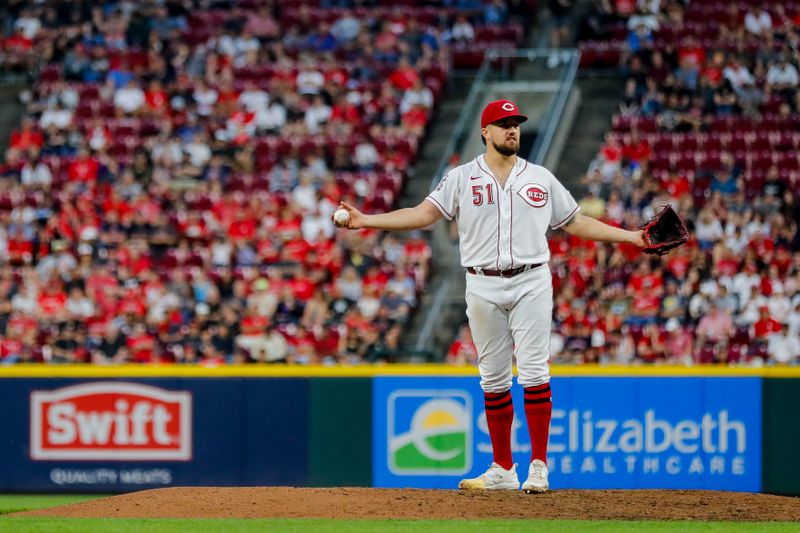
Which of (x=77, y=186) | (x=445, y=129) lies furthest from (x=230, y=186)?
(x=445, y=129)

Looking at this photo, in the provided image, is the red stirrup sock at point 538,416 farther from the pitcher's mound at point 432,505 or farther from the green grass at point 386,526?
the green grass at point 386,526

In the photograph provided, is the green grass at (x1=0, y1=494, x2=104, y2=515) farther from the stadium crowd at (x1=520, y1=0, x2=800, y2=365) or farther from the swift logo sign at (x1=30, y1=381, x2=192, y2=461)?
the stadium crowd at (x1=520, y1=0, x2=800, y2=365)

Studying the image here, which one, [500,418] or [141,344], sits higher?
[141,344]

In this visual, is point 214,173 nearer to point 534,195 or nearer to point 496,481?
point 496,481

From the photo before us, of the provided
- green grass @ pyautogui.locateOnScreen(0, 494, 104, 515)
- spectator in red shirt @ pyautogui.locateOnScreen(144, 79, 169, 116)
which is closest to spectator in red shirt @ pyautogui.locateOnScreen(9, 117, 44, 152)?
spectator in red shirt @ pyautogui.locateOnScreen(144, 79, 169, 116)

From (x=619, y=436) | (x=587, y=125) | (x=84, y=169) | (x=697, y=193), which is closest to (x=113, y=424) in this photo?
(x=619, y=436)

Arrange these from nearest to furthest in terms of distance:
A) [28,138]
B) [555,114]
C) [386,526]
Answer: [386,526]
[555,114]
[28,138]

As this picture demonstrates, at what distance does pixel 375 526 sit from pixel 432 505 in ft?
1.94

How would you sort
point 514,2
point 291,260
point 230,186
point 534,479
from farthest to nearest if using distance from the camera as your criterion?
1. point 514,2
2. point 230,186
3. point 291,260
4. point 534,479

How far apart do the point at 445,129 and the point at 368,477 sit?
347 inches

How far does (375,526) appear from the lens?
695cm

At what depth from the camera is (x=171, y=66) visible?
67.1 feet

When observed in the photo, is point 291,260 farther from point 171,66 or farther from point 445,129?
point 171,66

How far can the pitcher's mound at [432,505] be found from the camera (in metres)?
7.30
